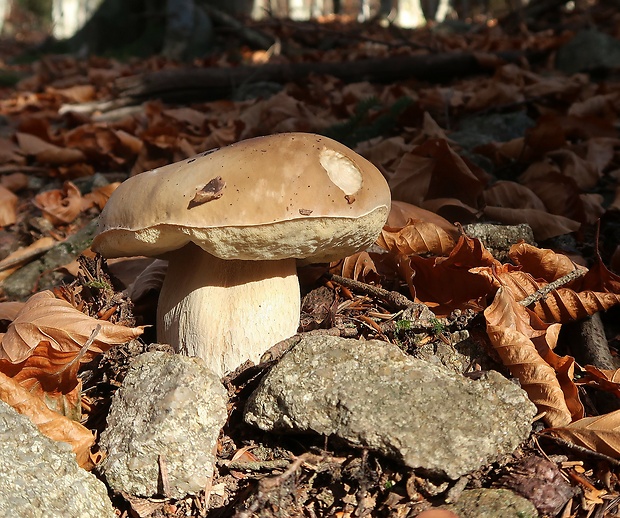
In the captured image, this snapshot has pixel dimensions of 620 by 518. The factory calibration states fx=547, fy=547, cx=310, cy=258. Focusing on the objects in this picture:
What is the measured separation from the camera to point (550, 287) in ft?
5.68

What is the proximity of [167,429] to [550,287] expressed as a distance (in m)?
1.22

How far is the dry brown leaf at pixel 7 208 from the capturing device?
319 centimetres

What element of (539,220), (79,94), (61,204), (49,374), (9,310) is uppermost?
(539,220)

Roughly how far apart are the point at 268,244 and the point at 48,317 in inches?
30.4

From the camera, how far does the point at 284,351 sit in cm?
169

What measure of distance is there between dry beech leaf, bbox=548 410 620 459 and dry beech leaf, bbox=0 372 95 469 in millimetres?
1251

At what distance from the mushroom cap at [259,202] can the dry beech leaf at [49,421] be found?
1.62 feet

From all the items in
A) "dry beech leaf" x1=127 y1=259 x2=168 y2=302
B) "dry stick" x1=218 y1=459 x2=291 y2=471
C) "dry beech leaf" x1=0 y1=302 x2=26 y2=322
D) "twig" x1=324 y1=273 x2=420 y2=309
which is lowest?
"dry beech leaf" x1=0 y1=302 x2=26 y2=322

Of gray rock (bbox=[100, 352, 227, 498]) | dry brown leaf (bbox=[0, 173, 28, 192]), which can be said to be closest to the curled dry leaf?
dry brown leaf (bbox=[0, 173, 28, 192])

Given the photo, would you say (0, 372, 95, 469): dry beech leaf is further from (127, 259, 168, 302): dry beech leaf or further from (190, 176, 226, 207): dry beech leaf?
(190, 176, 226, 207): dry beech leaf

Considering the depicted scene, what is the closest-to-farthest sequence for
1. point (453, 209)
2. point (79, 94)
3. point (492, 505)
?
point (492, 505) → point (453, 209) → point (79, 94)

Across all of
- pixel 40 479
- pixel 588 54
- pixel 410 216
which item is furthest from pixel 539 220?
pixel 588 54

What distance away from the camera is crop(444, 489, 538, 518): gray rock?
121 cm

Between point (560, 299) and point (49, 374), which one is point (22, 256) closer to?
point (49, 374)
